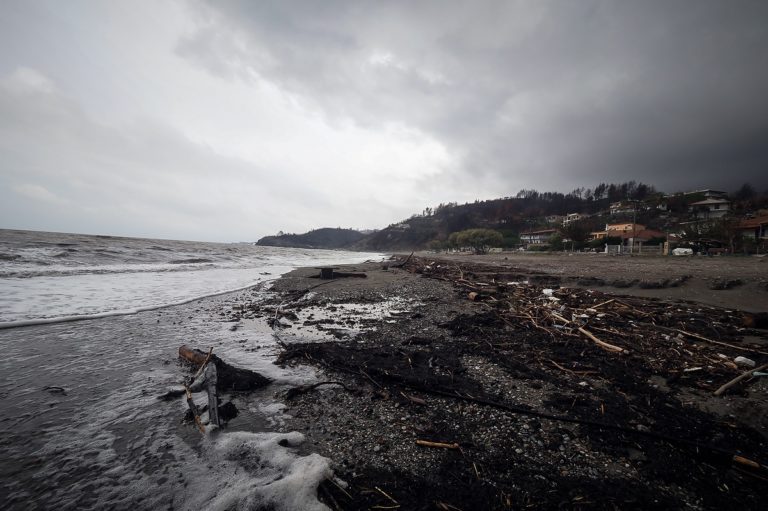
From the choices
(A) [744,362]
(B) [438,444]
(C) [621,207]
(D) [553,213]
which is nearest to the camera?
(B) [438,444]

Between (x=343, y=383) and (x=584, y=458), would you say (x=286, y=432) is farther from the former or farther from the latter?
(x=584, y=458)

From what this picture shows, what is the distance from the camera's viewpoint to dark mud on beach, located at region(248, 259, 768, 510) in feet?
8.11

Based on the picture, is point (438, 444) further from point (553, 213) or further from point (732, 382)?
point (553, 213)

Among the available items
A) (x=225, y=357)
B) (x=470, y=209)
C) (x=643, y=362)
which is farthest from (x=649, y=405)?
(x=470, y=209)

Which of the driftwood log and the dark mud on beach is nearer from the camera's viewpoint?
the dark mud on beach

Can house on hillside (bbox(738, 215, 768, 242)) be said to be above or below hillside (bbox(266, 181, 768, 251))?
below

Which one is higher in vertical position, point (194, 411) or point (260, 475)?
point (194, 411)

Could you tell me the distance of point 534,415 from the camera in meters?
3.49

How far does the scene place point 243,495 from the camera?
8.09 ft

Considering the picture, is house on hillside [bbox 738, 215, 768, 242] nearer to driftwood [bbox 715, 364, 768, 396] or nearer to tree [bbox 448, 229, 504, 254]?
tree [bbox 448, 229, 504, 254]

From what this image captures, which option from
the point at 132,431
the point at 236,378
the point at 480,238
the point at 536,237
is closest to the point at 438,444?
the point at 236,378

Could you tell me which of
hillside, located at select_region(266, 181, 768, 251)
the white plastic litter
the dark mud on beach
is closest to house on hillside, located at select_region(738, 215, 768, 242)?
hillside, located at select_region(266, 181, 768, 251)

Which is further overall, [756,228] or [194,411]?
[756,228]

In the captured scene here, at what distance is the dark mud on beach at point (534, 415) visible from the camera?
2471 millimetres
